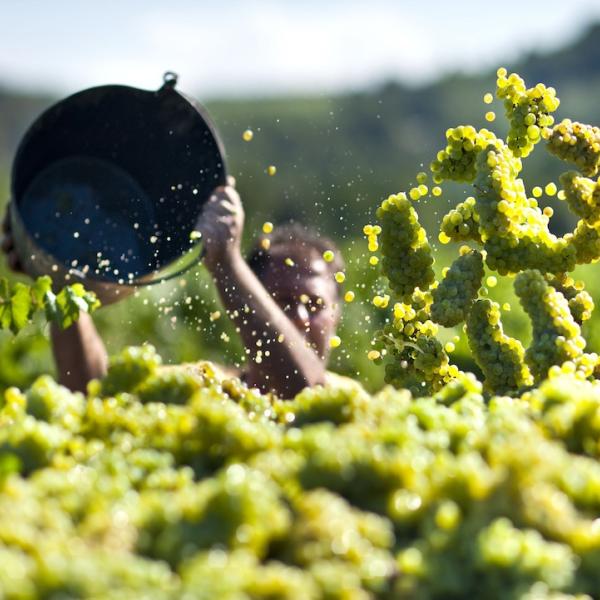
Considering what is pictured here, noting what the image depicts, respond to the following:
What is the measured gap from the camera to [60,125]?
3.71 meters

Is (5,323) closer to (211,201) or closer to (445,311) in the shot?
(445,311)

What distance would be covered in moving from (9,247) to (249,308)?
79 centimetres

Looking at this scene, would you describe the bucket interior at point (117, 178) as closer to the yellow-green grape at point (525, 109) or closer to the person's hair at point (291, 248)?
the person's hair at point (291, 248)

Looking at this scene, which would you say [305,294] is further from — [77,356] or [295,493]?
[295,493]

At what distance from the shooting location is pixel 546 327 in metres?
2.01

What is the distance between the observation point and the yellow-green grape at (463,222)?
226 centimetres

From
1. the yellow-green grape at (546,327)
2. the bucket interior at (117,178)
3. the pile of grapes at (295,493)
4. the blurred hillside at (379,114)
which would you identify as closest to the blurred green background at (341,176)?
the blurred hillside at (379,114)

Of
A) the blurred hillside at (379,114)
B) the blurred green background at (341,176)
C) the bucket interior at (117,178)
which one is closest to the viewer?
the bucket interior at (117,178)

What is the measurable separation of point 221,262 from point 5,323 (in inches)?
51.2

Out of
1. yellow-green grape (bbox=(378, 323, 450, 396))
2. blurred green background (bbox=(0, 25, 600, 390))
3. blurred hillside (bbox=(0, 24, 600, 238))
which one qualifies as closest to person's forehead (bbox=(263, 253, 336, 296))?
blurred green background (bbox=(0, 25, 600, 390))

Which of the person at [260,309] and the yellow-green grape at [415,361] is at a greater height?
the person at [260,309]

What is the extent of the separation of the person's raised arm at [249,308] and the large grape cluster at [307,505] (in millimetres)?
1715

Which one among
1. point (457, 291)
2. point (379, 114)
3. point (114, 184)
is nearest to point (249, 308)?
point (114, 184)

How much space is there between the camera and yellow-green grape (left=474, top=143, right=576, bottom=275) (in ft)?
6.92
